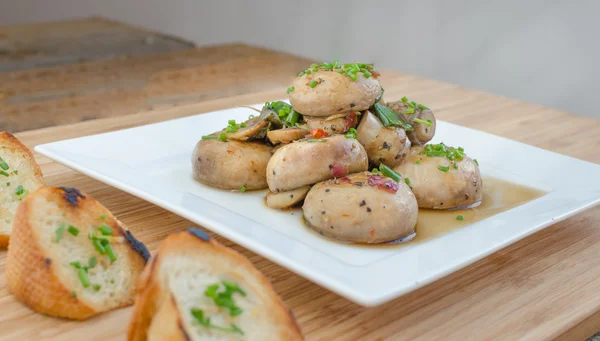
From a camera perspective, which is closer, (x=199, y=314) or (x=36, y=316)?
(x=199, y=314)

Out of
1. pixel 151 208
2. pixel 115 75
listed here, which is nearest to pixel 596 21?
pixel 115 75

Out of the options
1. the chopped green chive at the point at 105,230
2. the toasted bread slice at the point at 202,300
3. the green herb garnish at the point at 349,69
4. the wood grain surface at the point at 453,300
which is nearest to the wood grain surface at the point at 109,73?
the wood grain surface at the point at 453,300

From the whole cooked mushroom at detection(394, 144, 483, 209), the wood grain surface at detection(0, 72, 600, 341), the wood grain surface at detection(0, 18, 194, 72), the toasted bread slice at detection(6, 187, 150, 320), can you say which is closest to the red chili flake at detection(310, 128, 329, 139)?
the whole cooked mushroom at detection(394, 144, 483, 209)

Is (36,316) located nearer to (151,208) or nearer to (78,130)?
(151,208)

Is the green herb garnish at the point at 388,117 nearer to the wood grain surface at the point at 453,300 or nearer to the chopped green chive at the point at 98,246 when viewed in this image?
the wood grain surface at the point at 453,300

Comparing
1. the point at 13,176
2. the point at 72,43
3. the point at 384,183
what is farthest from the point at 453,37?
the point at 13,176

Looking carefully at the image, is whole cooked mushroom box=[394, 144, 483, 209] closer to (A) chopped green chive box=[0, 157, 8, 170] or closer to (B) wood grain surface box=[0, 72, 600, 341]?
(B) wood grain surface box=[0, 72, 600, 341]

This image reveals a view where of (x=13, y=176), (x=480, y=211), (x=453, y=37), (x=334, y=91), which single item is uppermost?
(x=334, y=91)

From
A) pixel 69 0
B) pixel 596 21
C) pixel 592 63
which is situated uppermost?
pixel 596 21

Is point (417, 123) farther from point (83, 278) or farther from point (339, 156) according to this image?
point (83, 278)
